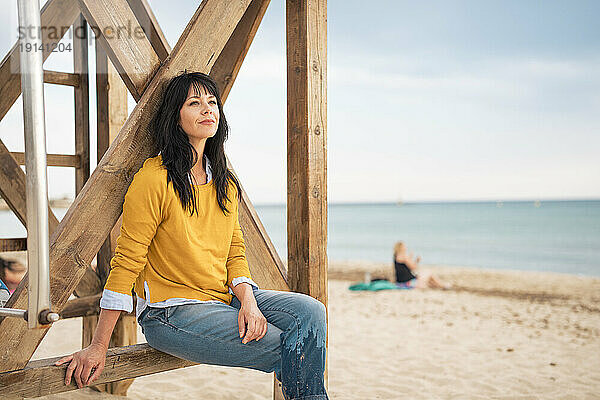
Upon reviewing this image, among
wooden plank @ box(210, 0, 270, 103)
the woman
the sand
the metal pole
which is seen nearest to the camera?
the metal pole

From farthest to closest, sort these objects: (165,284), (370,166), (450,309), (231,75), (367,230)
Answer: (370,166) < (367,230) < (450,309) < (231,75) < (165,284)

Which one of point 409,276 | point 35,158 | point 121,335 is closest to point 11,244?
point 121,335

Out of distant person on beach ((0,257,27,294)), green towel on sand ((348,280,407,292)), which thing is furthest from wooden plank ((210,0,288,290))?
green towel on sand ((348,280,407,292))

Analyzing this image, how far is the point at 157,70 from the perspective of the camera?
226 cm

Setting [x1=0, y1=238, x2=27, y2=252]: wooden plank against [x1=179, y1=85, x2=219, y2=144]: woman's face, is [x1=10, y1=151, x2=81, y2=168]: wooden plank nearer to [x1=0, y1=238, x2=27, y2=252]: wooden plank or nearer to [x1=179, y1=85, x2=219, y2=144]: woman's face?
[x1=0, y1=238, x2=27, y2=252]: wooden plank

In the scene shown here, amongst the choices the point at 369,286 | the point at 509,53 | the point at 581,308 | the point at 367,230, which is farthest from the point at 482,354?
the point at 367,230

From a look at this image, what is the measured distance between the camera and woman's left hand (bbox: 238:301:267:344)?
6.71ft

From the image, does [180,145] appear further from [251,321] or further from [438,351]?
[438,351]

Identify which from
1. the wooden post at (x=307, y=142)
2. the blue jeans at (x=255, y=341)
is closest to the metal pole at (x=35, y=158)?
the blue jeans at (x=255, y=341)

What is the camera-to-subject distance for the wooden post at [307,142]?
257 cm

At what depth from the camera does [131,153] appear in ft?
6.98

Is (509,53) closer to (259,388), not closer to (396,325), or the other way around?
(396,325)

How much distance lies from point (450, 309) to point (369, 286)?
187 cm

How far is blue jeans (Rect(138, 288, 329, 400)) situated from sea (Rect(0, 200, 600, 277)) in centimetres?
580
